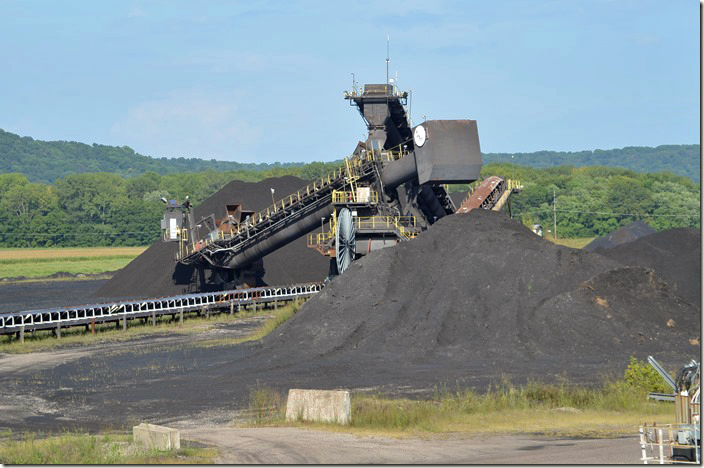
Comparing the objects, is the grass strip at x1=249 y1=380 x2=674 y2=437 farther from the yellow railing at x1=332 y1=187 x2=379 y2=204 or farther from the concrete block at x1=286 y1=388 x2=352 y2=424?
the yellow railing at x1=332 y1=187 x2=379 y2=204

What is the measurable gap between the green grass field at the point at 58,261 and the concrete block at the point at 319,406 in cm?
8478

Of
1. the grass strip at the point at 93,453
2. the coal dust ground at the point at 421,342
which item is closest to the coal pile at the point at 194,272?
the coal dust ground at the point at 421,342

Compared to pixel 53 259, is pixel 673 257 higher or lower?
lower

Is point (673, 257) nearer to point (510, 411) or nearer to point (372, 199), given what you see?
point (372, 199)

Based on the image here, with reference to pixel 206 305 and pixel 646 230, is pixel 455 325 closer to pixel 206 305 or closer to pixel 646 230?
pixel 206 305

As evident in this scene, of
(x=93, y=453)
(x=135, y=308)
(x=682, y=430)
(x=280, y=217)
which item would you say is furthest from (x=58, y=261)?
(x=682, y=430)

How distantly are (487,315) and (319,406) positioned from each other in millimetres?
16401

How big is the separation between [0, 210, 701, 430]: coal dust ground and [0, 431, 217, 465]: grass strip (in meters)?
6.03

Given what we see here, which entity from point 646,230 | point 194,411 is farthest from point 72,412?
point 646,230

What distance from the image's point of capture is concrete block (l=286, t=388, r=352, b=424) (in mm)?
28719

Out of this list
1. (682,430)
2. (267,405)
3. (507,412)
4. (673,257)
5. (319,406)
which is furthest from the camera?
(673,257)

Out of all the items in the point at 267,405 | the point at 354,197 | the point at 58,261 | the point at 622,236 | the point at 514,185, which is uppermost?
the point at 514,185

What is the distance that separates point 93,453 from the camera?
81.1 feet

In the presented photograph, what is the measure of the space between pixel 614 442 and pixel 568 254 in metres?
22.6
